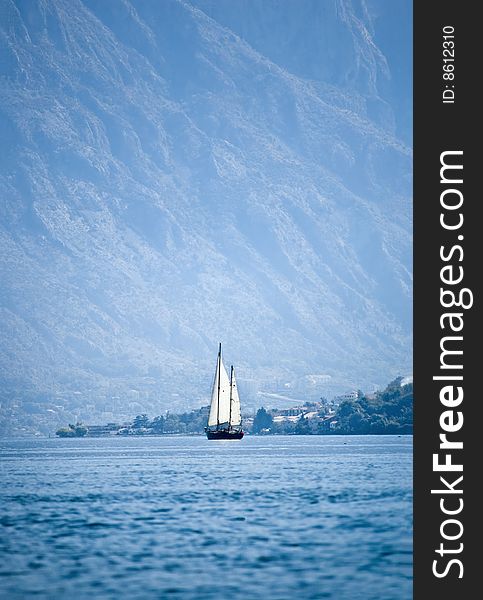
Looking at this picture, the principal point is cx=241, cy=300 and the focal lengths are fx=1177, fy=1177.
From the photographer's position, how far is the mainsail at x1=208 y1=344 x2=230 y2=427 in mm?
95312

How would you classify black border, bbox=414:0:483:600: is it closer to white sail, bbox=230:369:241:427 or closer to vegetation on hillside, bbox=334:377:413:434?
white sail, bbox=230:369:241:427

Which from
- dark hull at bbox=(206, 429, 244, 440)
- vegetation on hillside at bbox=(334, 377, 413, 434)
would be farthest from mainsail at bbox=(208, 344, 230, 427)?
vegetation on hillside at bbox=(334, 377, 413, 434)

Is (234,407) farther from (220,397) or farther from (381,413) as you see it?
(381,413)

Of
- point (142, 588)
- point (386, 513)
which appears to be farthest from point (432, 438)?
point (386, 513)

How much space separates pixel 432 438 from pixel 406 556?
8258mm

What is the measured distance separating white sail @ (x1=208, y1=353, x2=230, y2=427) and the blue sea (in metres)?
53.2

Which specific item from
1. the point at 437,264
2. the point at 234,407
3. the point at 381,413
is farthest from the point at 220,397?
the point at 437,264

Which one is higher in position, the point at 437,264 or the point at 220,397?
the point at 220,397

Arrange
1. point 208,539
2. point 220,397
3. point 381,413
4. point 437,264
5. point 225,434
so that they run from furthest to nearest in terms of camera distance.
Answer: point 381,413 < point 225,434 < point 220,397 < point 208,539 < point 437,264

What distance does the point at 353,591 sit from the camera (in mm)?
15625

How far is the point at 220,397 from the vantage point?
314 feet

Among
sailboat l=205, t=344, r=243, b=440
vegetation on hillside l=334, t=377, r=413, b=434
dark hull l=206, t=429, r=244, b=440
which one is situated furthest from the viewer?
vegetation on hillside l=334, t=377, r=413, b=434

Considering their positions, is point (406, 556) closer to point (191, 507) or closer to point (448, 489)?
point (448, 489)

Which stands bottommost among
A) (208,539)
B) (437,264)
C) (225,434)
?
(208,539)
